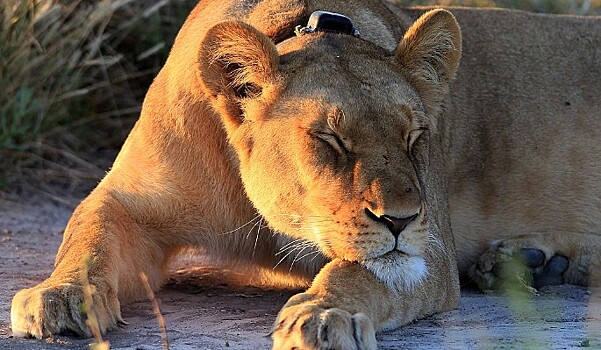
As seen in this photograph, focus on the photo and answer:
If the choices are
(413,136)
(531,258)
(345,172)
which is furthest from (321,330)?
(531,258)

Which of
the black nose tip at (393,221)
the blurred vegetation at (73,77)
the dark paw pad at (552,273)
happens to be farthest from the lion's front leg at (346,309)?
the blurred vegetation at (73,77)

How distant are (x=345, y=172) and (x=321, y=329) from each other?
57 cm

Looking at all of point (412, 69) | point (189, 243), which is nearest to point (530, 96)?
point (412, 69)

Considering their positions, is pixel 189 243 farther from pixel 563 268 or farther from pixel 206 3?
pixel 563 268

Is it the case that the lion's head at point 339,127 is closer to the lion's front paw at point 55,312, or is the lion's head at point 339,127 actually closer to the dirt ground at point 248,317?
the dirt ground at point 248,317

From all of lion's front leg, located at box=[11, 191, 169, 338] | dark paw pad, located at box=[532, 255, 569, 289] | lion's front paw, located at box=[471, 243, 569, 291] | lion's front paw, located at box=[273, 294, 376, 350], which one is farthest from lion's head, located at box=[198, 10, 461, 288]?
dark paw pad, located at box=[532, 255, 569, 289]

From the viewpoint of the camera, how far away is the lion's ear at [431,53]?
422 cm

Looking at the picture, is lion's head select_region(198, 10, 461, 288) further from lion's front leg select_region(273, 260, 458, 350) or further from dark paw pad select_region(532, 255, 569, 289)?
dark paw pad select_region(532, 255, 569, 289)

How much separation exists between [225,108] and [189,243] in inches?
24.6

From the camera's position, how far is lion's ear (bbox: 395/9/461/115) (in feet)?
13.9

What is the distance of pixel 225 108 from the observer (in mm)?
4145

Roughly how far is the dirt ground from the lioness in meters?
0.09

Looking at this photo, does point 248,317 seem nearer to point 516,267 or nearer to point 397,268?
point 397,268

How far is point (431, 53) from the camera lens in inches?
169
